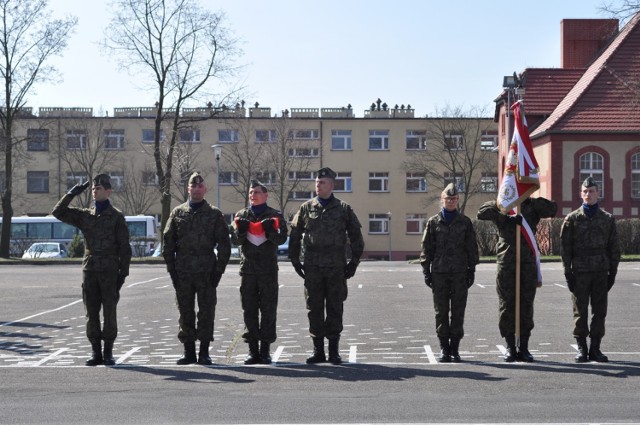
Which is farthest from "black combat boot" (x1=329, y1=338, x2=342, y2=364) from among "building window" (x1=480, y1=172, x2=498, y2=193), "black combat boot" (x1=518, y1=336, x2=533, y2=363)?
"building window" (x1=480, y1=172, x2=498, y2=193)

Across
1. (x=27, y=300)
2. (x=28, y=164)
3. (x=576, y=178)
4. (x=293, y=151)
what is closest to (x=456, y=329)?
(x=27, y=300)

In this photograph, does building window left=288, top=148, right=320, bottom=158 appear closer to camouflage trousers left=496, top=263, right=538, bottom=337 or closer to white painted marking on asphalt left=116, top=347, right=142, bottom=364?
white painted marking on asphalt left=116, top=347, right=142, bottom=364

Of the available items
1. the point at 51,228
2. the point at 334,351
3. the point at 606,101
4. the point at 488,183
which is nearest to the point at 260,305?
the point at 334,351

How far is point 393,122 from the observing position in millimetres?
83500

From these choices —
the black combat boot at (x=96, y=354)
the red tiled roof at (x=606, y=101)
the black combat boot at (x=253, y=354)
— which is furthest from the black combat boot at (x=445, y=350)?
the red tiled roof at (x=606, y=101)

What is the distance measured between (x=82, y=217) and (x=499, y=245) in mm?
4539

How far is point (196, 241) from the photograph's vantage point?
11961mm

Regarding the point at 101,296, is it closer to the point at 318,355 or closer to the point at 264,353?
the point at 264,353

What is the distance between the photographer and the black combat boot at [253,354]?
11938 mm

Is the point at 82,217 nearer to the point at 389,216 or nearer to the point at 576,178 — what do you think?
the point at 576,178

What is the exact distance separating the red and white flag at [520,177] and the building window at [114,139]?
239 ft

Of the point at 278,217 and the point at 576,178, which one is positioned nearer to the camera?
the point at 278,217

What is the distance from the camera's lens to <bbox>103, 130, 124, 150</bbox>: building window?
83.7 m

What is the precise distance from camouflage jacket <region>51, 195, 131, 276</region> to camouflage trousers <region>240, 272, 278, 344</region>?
52.1 inches
